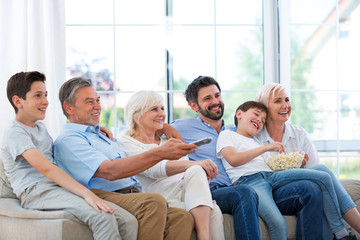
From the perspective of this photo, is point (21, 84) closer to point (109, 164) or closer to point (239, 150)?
point (109, 164)

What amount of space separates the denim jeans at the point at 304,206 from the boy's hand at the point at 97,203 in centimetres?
104

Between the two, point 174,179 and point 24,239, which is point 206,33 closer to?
point 174,179

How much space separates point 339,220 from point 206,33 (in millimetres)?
2150

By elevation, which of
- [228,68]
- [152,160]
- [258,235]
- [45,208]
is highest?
[228,68]

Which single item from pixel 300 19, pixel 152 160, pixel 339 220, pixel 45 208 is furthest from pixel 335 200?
pixel 300 19

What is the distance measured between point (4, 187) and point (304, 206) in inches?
62.2

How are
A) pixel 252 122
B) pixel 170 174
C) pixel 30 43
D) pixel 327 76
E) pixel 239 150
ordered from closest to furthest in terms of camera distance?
pixel 170 174 < pixel 239 150 < pixel 252 122 < pixel 30 43 < pixel 327 76

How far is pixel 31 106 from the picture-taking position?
2.44 meters

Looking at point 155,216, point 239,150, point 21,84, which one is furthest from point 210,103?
point 21,84

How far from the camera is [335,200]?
8.70 ft

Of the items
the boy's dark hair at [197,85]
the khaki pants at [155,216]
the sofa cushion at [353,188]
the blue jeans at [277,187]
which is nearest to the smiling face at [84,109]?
the khaki pants at [155,216]

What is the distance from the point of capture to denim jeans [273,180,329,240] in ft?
8.46

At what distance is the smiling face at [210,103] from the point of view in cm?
315

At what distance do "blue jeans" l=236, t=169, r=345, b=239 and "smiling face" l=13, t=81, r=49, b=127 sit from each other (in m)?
1.21
